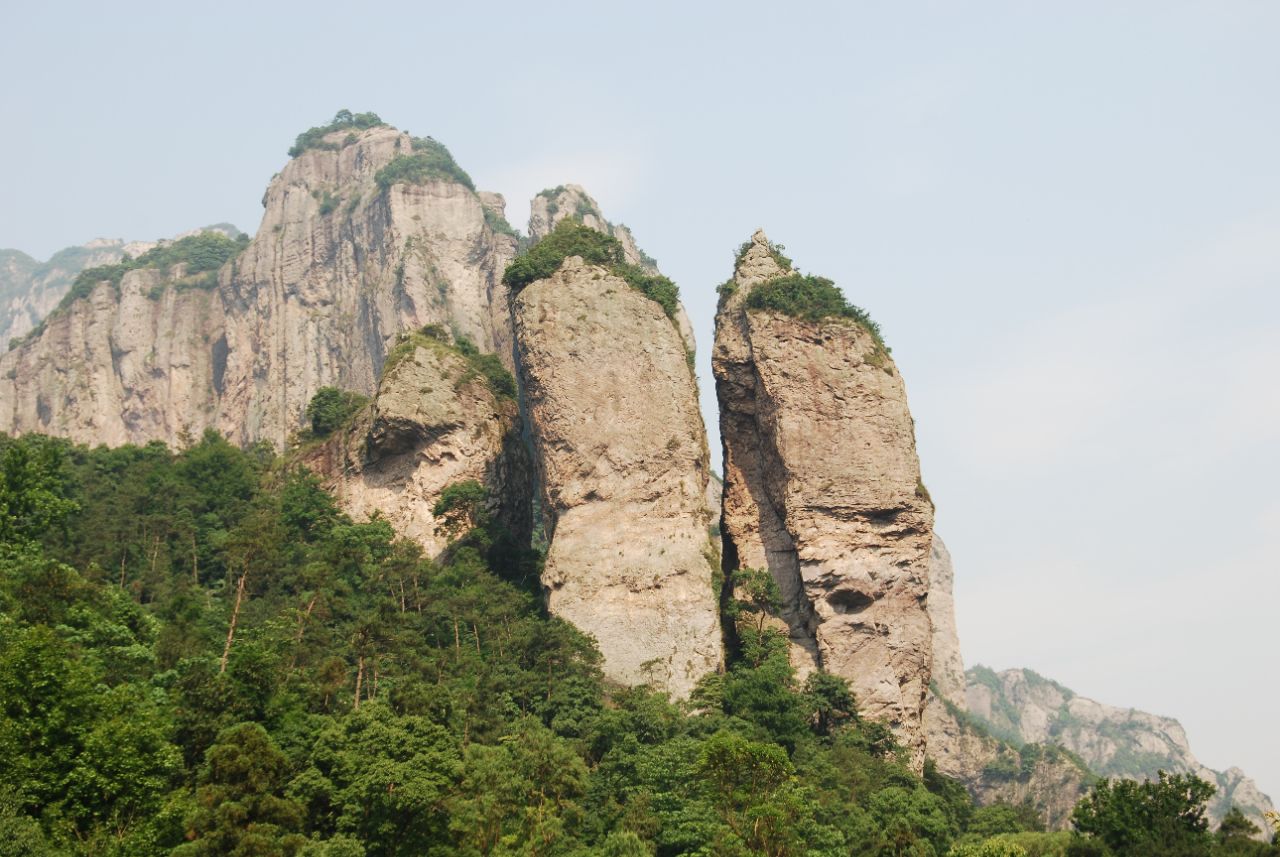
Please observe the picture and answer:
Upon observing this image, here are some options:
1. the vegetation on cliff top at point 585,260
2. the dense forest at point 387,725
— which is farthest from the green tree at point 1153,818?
the vegetation on cliff top at point 585,260

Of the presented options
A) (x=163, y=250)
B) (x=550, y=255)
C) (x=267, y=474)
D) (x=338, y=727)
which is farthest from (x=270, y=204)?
(x=338, y=727)

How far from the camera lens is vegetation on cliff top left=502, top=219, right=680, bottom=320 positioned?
5519 cm

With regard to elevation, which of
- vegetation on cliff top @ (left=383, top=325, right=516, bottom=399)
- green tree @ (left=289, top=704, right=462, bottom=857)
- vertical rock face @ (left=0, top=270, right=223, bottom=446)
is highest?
vertical rock face @ (left=0, top=270, right=223, bottom=446)

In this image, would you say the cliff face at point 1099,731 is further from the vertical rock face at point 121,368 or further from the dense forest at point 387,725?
the dense forest at point 387,725

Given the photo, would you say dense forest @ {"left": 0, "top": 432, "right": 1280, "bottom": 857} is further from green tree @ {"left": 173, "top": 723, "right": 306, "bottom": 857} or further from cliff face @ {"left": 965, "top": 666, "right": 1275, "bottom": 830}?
cliff face @ {"left": 965, "top": 666, "right": 1275, "bottom": 830}

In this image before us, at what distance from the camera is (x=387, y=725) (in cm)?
3416

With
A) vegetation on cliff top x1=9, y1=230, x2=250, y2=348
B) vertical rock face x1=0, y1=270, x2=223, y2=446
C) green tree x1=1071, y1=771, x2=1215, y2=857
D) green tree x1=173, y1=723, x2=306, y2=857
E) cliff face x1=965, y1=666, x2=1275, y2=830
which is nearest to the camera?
green tree x1=173, y1=723, x2=306, y2=857

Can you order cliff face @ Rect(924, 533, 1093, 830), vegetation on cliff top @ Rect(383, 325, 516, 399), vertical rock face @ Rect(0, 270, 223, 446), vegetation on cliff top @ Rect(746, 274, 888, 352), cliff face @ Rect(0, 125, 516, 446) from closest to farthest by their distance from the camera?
vegetation on cliff top @ Rect(746, 274, 888, 352)
vegetation on cliff top @ Rect(383, 325, 516, 399)
cliff face @ Rect(924, 533, 1093, 830)
cliff face @ Rect(0, 125, 516, 446)
vertical rock face @ Rect(0, 270, 223, 446)

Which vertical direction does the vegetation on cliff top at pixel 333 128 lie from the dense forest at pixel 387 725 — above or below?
above

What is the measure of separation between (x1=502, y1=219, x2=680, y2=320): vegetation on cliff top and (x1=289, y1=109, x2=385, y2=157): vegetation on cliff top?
60629 millimetres

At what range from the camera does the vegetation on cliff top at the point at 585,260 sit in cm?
5519

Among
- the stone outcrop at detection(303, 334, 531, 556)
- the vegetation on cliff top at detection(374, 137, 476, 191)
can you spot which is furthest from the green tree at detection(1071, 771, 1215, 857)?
the vegetation on cliff top at detection(374, 137, 476, 191)

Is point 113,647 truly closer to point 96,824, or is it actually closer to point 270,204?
point 96,824

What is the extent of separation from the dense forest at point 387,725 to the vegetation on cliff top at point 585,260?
9.66 meters
